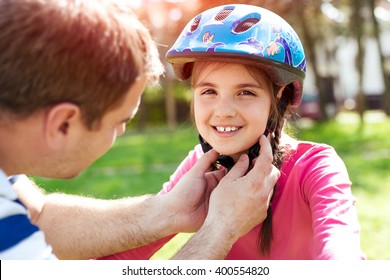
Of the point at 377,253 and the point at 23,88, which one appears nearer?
the point at 23,88

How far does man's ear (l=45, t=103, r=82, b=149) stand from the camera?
1.98m

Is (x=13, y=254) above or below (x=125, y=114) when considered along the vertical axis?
below

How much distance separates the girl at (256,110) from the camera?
115 inches

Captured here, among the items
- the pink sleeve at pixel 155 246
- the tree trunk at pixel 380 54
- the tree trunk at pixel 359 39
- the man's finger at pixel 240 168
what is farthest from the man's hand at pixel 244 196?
the tree trunk at pixel 380 54

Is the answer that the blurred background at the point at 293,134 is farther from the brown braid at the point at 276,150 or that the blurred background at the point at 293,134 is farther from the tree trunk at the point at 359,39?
the brown braid at the point at 276,150

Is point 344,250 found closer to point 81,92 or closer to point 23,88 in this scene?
point 81,92

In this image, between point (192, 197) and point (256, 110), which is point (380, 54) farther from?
point (192, 197)

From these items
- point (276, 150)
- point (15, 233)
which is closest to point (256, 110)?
point (276, 150)

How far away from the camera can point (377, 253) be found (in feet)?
17.1

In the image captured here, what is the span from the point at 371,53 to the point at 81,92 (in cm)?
4420

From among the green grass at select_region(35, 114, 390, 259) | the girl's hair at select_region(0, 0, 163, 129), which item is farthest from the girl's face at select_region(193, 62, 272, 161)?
the girl's hair at select_region(0, 0, 163, 129)

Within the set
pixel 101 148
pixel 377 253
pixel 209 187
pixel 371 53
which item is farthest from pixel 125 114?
pixel 371 53

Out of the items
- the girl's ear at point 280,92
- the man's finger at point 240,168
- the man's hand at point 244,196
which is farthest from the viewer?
the girl's ear at point 280,92

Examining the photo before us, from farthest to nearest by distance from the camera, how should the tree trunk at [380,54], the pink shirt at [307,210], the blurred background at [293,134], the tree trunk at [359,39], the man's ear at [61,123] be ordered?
the tree trunk at [380,54] < the tree trunk at [359,39] < the blurred background at [293,134] < the pink shirt at [307,210] < the man's ear at [61,123]
